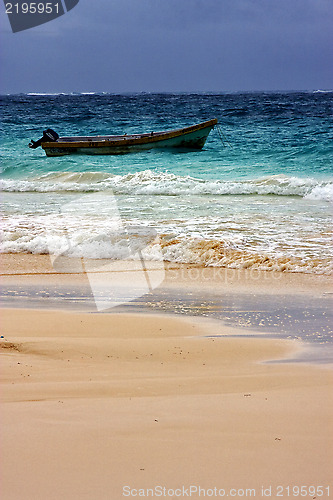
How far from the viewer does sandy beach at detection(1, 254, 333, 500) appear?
225 cm

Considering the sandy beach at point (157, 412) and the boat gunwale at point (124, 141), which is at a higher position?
the boat gunwale at point (124, 141)

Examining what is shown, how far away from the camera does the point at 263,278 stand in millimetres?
6031

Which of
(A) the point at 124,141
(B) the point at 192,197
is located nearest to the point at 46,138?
(A) the point at 124,141

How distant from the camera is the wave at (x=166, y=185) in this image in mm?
13352

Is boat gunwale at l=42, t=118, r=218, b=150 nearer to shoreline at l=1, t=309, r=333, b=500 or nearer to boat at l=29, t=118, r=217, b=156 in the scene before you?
boat at l=29, t=118, r=217, b=156

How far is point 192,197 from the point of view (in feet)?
41.9

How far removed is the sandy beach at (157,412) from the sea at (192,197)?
279cm

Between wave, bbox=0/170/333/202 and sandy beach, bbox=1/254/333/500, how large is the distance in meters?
9.26

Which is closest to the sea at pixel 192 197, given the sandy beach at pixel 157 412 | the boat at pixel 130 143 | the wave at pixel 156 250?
the wave at pixel 156 250

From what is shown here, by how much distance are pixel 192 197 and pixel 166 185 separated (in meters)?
1.66

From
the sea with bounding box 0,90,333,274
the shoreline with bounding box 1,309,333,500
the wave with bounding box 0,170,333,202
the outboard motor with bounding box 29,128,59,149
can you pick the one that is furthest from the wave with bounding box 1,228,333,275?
the outboard motor with bounding box 29,128,59,149

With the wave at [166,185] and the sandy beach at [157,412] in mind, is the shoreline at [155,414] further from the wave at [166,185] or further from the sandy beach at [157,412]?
the wave at [166,185]

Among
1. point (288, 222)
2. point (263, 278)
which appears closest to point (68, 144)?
point (288, 222)

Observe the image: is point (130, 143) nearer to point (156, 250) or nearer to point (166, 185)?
point (166, 185)
